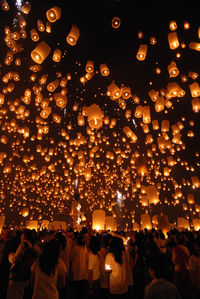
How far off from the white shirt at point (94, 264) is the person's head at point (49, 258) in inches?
67.6

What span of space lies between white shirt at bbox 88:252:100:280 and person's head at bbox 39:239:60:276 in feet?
5.63

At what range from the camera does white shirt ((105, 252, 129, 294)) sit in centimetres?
284

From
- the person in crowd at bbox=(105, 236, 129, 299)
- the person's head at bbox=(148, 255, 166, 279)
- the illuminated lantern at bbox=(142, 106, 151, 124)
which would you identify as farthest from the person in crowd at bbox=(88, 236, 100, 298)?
the illuminated lantern at bbox=(142, 106, 151, 124)

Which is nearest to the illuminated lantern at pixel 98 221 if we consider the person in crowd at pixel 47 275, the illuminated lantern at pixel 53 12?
the person in crowd at pixel 47 275

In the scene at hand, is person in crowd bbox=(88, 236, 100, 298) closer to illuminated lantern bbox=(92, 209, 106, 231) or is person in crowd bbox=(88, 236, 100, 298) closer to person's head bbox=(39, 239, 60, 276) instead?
person's head bbox=(39, 239, 60, 276)

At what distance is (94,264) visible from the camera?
12.7ft

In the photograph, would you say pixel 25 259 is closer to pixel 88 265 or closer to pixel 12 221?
pixel 88 265

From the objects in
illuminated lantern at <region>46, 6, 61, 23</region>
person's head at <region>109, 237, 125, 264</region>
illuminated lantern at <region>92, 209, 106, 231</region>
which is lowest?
person's head at <region>109, 237, 125, 264</region>

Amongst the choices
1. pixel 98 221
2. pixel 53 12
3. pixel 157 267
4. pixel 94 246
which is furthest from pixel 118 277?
pixel 98 221

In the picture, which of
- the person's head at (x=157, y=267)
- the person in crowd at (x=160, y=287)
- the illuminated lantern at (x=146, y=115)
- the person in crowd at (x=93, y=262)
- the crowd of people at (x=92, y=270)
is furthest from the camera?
the illuminated lantern at (x=146, y=115)

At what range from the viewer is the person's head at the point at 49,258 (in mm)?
2289

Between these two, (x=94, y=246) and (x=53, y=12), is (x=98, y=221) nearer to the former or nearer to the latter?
(x=94, y=246)

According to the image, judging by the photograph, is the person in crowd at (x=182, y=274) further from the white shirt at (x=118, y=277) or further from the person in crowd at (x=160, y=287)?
the person in crowd at (x=160, y=287)

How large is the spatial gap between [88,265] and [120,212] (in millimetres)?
25317
